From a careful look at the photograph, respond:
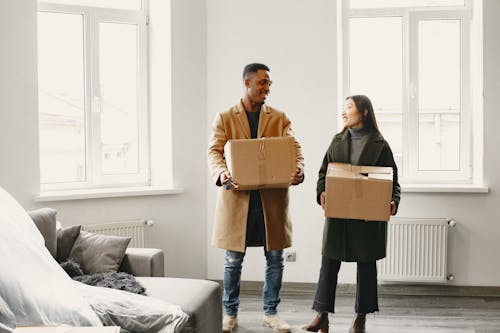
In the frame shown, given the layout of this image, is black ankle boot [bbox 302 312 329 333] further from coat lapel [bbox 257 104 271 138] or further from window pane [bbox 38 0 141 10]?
window pane [bbox 38 0 141 10]

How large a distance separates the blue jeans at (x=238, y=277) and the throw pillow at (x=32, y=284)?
46.3 inches

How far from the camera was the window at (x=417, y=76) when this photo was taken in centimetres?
511

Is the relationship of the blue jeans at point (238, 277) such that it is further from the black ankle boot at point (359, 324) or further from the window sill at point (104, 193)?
the window sill at point (104, 193)

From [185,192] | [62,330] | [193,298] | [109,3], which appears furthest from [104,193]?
[62,330]

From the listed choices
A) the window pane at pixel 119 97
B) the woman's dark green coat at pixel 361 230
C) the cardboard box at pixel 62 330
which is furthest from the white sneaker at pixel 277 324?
the cardboard box at pixel 62 330

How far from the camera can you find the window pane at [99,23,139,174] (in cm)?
503

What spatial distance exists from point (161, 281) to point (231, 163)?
2.35ft

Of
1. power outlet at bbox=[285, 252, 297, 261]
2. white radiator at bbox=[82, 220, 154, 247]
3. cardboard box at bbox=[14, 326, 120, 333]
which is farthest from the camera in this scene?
power outlet at bbox=[285, 252, 297, 261]

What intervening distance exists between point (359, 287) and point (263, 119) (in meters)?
1.10

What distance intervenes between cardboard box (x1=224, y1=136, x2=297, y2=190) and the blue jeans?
469 mm

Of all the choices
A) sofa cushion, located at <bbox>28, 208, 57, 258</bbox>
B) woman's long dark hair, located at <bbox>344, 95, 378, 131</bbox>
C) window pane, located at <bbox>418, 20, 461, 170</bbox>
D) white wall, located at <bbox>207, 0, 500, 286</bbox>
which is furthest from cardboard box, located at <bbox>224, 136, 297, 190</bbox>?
window pane, located at <bbox>418, 20, 461, 170</bbox>

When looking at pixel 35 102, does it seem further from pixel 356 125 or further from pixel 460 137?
pixel 460 137

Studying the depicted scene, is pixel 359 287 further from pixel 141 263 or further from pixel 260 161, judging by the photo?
pixel 141 263

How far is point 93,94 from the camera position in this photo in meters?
4.95
